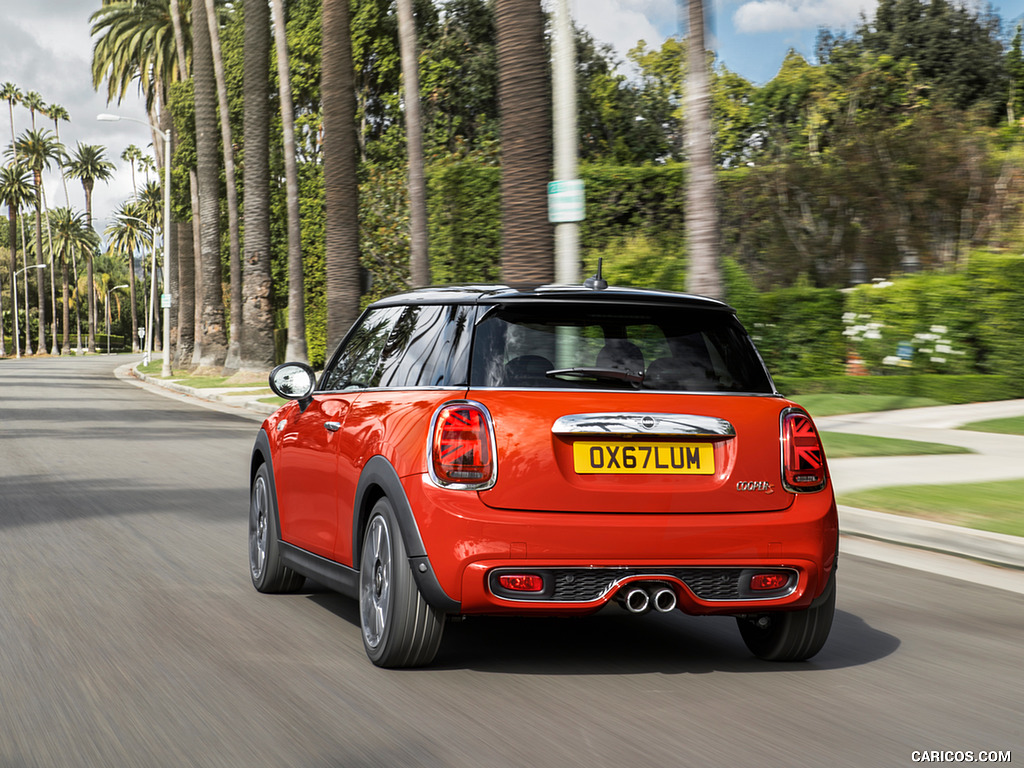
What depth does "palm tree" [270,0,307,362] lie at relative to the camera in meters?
31.4

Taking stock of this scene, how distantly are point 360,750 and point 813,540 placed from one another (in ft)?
6.65

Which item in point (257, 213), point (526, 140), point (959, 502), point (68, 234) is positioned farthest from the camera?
point (68, 234)

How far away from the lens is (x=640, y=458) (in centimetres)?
501

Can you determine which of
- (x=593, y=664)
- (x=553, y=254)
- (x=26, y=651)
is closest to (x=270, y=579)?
(x=26, y=651)

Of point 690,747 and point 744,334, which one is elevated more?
point 744,334

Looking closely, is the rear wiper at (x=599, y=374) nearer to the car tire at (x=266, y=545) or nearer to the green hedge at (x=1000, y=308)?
the car tire at (x=266, y=545)

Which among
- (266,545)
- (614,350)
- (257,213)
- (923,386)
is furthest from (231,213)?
(614,350)

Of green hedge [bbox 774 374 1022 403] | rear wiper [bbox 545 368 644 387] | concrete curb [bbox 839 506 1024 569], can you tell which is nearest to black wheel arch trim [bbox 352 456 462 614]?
rear wiper [bbox 545 368 644 387]

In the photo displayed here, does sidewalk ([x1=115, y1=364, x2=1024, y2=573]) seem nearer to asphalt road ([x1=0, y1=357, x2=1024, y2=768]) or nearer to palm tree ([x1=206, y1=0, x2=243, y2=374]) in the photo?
asphalt road ([x1=0, y1=357, x2=1024, y2=768])

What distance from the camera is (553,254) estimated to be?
16.1m

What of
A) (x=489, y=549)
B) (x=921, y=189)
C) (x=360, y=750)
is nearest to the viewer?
(x=360, y=750)

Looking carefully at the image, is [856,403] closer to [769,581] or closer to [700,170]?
[700,170]

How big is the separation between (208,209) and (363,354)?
36113mm

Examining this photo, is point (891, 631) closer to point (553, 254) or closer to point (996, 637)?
point (996, 637)
